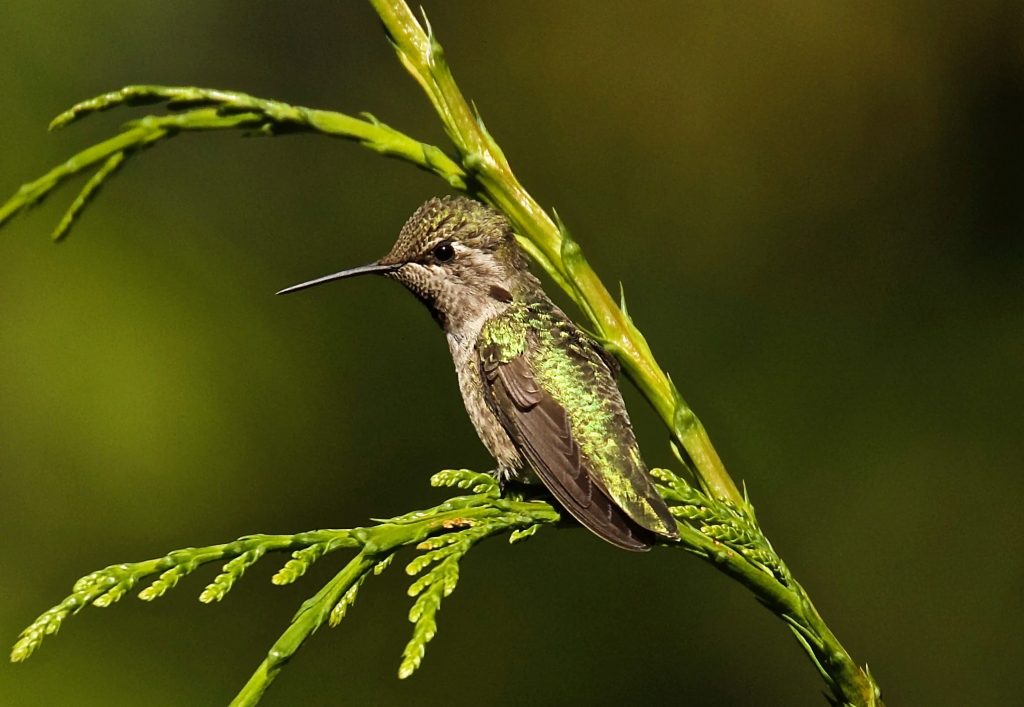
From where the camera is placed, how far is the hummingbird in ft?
7.34

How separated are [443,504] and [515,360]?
0.70m

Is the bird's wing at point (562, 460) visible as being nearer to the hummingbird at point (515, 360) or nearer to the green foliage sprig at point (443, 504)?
the hummingbird at point (515, 360)

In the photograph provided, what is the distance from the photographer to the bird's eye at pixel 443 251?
2547 mm

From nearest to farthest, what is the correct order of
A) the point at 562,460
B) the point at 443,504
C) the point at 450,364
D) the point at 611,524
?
the point at 443,504 < the point at 611,524 < the point at 562,460 < the point at 450,364

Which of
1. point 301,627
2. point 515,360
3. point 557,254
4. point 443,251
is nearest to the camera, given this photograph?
point 301,627

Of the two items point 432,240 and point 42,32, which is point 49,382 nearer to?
point 42,32

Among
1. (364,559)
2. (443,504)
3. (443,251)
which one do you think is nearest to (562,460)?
(443,504)

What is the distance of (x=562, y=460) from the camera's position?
7.29 ft

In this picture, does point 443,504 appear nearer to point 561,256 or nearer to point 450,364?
point 561,256

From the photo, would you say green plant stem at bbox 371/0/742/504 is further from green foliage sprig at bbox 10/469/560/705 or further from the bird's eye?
the bird's eye

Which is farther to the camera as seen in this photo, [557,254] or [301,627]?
[557,254]

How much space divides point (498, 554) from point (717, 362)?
125 centimetres

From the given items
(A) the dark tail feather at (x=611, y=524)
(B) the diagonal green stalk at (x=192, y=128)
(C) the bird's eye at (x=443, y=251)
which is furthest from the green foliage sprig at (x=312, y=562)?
(C) the bird's eye at (x=443, y=251)

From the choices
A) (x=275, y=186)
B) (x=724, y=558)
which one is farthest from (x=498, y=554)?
(x=724, y=558)
